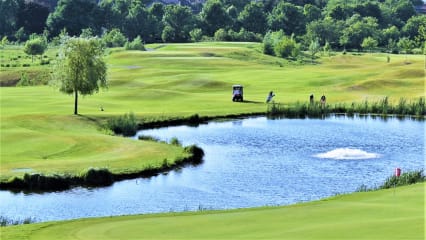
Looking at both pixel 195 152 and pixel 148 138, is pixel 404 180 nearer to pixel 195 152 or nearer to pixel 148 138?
pixel 195 152

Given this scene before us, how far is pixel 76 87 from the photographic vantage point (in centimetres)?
7969

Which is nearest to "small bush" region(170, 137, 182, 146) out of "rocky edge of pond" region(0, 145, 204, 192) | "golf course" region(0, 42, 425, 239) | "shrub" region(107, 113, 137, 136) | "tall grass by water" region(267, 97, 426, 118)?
"golf course" region(0, 42, 425, 239)

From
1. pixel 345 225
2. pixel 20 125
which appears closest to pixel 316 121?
pixel 20 125

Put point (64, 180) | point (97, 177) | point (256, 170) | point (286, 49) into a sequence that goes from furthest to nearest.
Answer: point (286, 49), point (256, 170), point (97, 177), point (64, 180)

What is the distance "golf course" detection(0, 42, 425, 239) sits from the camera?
28.5 meters

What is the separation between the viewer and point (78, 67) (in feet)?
260

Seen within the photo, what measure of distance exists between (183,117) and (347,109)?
1844 centimetres

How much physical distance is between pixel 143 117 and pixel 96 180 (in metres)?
32.2

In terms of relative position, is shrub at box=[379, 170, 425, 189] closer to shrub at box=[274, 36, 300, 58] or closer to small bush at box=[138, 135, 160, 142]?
small bush at box=[138, 135, 160, 142]

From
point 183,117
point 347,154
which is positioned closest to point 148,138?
point 183,117

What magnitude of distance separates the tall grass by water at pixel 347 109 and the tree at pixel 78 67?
1874 cm

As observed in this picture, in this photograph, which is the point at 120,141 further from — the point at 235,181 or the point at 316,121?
the point at 316,121

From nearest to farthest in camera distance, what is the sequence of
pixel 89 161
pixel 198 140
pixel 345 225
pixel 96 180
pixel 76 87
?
pixel 345 225
pixel 96 180
pixel 89 161
pixel 198 140
pixel 76 87

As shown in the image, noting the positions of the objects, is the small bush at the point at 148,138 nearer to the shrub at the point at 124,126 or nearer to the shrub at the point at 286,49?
the shrub at the point at 124,126
